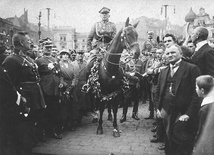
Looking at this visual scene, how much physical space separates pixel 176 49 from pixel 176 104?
3.53 ft

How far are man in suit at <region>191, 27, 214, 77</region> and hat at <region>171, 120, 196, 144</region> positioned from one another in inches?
43.8

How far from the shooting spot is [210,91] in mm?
3158

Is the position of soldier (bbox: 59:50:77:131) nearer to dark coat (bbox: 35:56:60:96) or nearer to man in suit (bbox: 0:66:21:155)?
dark coat (bbox: 35:56:60:96)

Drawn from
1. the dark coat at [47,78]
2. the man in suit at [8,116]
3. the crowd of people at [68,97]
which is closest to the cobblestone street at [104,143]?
the crowd of people at [68,97]

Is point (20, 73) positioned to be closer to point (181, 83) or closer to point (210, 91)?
point (181, 83)

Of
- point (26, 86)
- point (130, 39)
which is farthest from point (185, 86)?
point (26, 86)

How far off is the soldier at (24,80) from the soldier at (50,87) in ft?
1.85

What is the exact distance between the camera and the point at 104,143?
5.34m

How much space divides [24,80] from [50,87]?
0.88 m

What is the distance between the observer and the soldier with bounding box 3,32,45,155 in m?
4.25

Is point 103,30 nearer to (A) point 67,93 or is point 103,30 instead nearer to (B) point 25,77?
(A) point 67,93

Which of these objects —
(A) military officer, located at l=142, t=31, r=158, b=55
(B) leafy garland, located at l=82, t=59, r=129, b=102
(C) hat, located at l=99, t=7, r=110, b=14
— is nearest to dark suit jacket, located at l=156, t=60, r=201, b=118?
(B) leafy garland, located at l=82, t=59, r=129, b=102

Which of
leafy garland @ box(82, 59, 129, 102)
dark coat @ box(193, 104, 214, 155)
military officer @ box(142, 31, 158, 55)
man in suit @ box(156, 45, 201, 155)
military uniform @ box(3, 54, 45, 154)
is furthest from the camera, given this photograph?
military officer @ box(142, 31, 158, 55)

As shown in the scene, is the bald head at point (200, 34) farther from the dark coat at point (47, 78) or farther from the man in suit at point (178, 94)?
the dark coat at point (47, 78)
